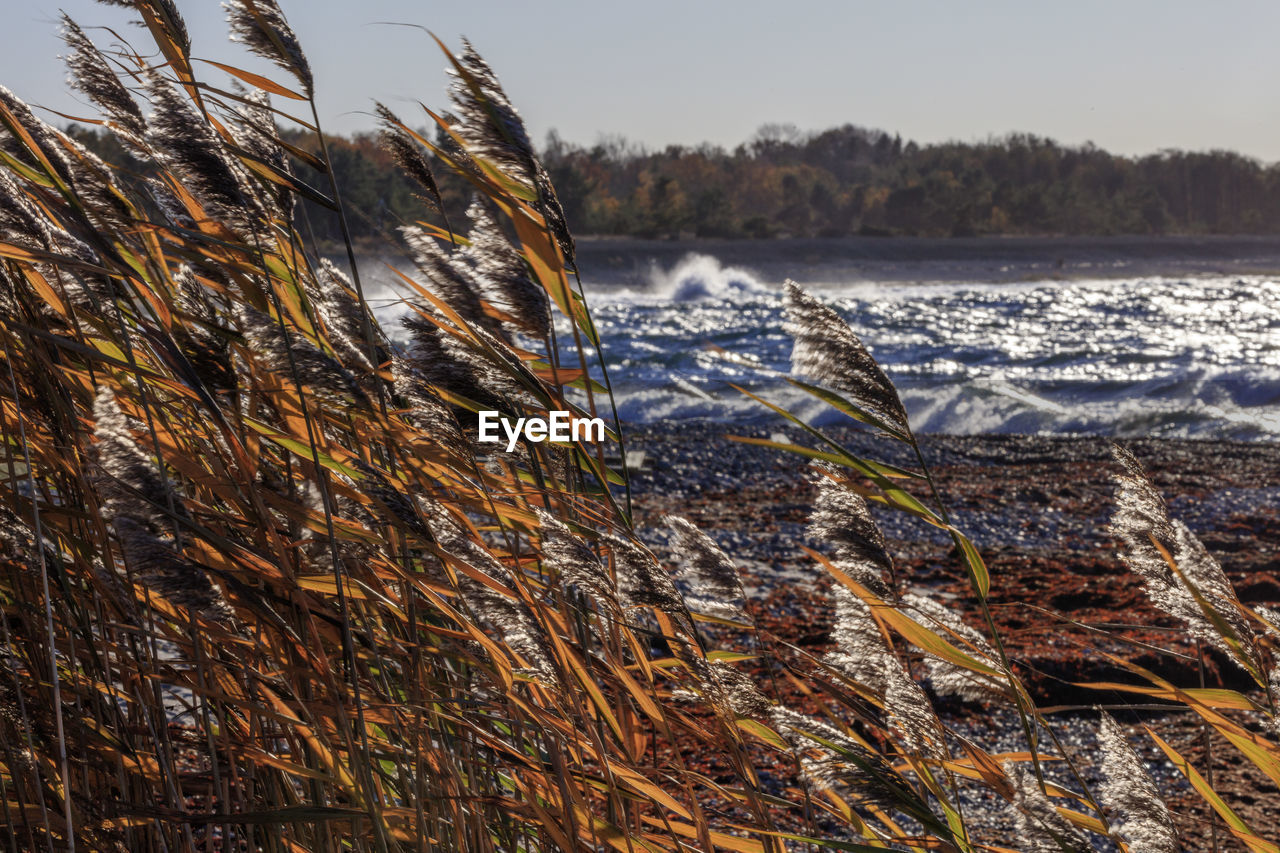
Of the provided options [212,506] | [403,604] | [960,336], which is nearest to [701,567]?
[403,604]

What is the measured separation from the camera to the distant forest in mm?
64625

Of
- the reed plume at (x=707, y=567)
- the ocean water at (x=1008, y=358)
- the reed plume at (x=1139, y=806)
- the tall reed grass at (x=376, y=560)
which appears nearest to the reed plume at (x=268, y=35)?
the tall reed grass at (x=376, y=560)

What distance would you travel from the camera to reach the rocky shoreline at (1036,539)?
4168mm

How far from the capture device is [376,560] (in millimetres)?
1543

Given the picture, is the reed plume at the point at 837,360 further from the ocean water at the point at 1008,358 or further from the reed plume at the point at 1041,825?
the reed plume at the point at 1041,825

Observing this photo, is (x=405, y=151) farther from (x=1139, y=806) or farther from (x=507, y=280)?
(x=1139, y=806)

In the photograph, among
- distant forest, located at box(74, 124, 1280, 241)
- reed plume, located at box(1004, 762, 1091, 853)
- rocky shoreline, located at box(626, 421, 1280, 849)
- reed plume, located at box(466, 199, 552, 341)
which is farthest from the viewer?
distant forest, located at box(74, 124, 1280, 241)

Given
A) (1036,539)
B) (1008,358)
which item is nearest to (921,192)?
(1008,358)

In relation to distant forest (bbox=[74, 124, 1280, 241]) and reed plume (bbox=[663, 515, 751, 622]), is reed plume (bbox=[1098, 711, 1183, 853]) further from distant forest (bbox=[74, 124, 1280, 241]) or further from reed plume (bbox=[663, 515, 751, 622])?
distant forest (bbox=[74, 124, 1280, 241])

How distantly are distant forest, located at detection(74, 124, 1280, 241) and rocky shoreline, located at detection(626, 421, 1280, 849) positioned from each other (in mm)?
47915

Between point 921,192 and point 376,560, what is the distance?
77.9 m

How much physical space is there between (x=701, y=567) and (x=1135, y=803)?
0.74 meters

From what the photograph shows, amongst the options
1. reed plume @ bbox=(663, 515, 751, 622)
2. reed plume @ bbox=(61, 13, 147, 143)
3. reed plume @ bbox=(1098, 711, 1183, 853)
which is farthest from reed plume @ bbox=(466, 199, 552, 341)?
reed plume @ bbox=(1098, 711, 1183, 853)

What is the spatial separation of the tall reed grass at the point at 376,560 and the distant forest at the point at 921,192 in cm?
5681
